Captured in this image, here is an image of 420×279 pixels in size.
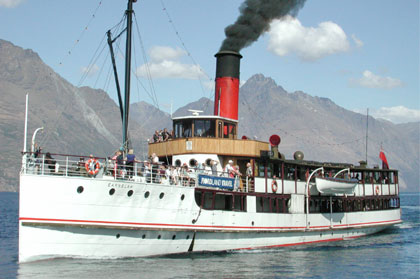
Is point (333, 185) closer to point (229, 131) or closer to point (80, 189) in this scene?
point (229, 131)

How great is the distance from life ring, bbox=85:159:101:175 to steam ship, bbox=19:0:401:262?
4 centimetres

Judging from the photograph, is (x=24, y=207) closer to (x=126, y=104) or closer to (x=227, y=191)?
(x=126, y=104)

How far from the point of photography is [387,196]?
37594 millimetres

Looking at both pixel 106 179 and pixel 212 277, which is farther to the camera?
pixel 106 179

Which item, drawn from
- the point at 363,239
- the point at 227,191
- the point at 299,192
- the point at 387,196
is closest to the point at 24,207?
the point at 227,191

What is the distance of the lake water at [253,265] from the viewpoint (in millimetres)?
18469

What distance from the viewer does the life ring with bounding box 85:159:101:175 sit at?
770 inches

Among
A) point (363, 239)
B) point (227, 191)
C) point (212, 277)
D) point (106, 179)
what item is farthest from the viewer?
point (363, 239)

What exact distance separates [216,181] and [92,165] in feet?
20.1

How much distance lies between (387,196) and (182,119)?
19.3 m

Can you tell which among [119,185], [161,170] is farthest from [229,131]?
[119,185]

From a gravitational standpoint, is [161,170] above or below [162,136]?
below

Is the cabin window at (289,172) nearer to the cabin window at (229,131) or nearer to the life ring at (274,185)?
the life ring at (274,185)

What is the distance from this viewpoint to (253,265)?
2122 centimetres
